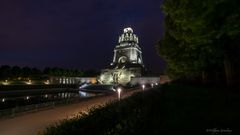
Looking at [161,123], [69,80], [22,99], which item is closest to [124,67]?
[69,80]

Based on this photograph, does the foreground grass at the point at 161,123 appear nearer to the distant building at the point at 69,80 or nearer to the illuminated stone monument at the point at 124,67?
the distant building at the point at 69,80

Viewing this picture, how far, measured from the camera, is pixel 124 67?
569ft

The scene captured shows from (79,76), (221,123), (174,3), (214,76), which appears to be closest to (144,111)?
(221,123)

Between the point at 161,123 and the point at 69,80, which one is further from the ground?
the point at 69,80

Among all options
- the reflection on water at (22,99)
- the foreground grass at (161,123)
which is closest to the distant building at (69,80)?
the reflection on water at (22,99)

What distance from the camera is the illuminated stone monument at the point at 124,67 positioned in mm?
168625

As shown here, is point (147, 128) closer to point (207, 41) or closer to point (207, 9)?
point (207, 9)

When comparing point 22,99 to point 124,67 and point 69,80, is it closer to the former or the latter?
point 69,80

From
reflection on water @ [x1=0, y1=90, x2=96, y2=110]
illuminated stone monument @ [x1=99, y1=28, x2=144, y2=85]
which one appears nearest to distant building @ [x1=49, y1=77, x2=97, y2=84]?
illuminated stone monument @ [x1=99, y1=28, x2=144, y2=85]

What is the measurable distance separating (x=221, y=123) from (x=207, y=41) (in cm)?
765

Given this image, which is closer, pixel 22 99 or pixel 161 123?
pixel 161 123

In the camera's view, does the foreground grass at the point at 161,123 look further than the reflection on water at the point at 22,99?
No

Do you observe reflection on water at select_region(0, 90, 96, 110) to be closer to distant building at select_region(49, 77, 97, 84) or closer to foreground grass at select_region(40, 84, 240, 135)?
foreground grass at select_region(40, 84, 240, 135)

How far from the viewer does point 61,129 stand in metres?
9.49
